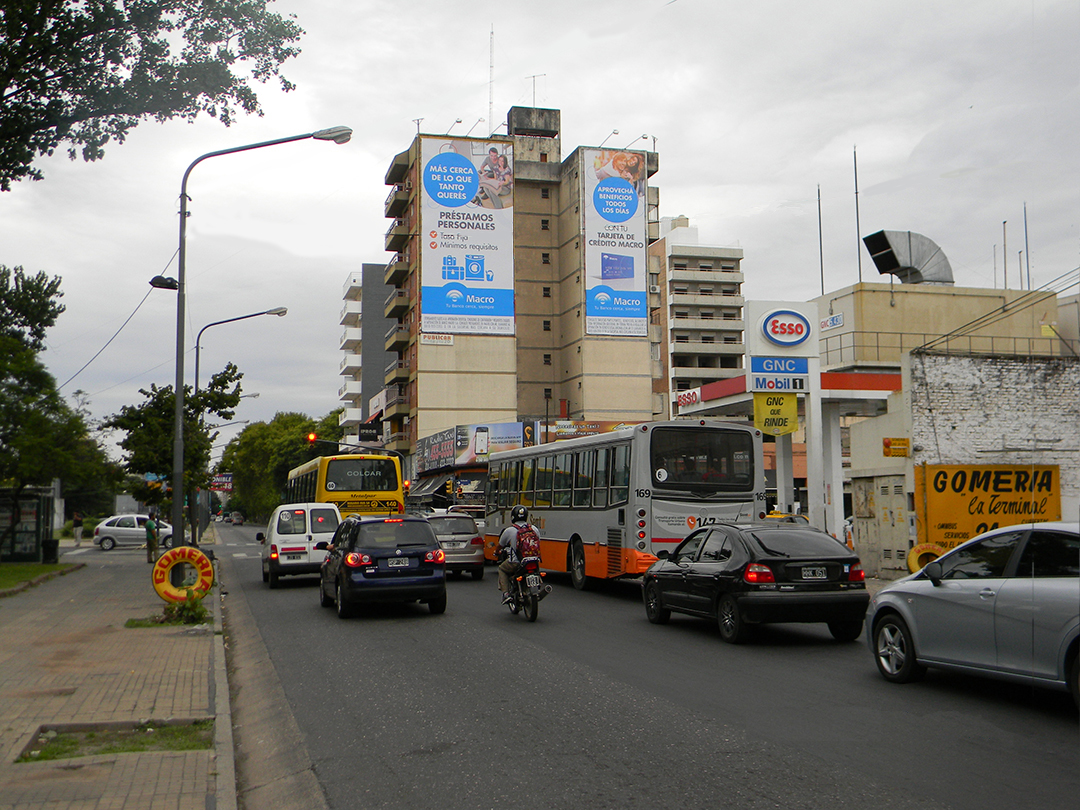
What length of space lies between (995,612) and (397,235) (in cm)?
6782

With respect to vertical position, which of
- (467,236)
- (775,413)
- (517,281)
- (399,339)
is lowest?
(775,413)

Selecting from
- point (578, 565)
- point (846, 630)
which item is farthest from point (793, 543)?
point (578, 565)

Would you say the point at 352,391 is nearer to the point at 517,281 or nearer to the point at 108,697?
the point at 517,281

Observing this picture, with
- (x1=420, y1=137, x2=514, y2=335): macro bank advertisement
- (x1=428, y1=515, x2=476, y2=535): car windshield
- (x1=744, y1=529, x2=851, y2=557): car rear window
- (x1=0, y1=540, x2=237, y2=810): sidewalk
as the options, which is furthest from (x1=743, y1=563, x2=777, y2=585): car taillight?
(x1=420, y1=137, x2=514, y2=335): macro bank advertisement

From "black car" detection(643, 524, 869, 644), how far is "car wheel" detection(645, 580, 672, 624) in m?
1.23

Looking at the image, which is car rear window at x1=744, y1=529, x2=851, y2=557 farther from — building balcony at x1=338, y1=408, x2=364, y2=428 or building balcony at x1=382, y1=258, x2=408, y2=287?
building balcony at x1=338, y1=408, x2=364, y2=428

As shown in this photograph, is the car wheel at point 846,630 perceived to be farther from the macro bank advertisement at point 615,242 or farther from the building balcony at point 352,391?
the building balcony at point 352,391

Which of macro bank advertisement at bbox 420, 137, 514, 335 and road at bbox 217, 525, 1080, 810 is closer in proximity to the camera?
road at bbox 217, 525, 1080, 810

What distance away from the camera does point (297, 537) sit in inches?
869

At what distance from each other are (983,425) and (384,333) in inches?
3355

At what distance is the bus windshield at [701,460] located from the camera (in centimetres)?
1808

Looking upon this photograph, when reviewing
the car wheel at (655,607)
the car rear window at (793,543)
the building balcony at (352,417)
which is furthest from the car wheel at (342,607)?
the building balcony at (352,417)

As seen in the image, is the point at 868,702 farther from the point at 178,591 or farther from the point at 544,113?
the point at 544,113

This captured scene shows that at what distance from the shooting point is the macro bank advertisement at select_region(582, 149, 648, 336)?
7106cm
